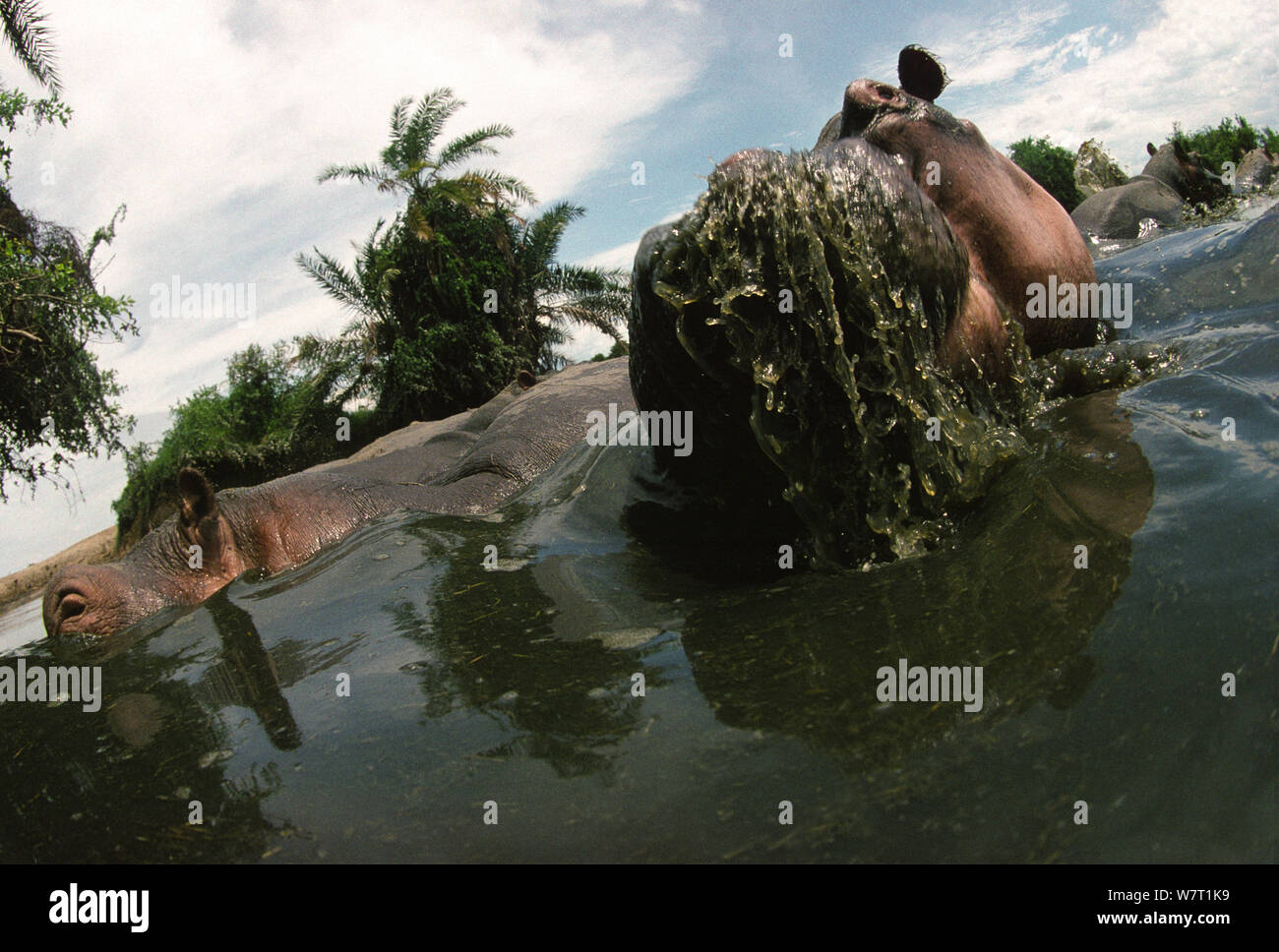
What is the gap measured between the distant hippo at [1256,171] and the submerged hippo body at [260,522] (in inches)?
673

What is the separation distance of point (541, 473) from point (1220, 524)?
12.3 feet

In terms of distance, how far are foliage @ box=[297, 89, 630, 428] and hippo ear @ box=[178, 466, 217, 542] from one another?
16.9 m

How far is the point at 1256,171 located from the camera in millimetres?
18859

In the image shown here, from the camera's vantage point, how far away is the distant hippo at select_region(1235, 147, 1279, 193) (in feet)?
58.6

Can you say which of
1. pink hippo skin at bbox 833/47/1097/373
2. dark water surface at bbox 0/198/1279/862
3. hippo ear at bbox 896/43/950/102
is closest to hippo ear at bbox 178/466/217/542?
dark water surface at bbox 0/198/1279/862

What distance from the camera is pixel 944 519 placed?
308 cm

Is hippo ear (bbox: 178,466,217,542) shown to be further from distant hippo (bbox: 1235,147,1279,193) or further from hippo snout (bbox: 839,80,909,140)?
distant hippo (bbox: 1235,147,1279,193)

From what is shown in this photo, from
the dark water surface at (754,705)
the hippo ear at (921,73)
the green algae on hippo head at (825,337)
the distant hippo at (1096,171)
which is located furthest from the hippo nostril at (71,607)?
the distant hippo at (1096,171)

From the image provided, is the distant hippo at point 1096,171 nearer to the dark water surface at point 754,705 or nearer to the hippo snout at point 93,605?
the dark water surface at point 754,705

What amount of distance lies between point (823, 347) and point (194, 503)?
3.22 metres

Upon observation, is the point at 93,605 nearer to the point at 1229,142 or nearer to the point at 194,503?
the point at 194,503

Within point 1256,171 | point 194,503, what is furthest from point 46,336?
point 1256,171

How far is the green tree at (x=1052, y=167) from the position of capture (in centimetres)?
2736

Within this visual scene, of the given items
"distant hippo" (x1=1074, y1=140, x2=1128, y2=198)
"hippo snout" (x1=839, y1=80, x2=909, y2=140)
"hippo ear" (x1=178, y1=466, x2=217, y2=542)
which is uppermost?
"distant hippo" (x1=1074, y1=140, x2=1128, y2=198)
